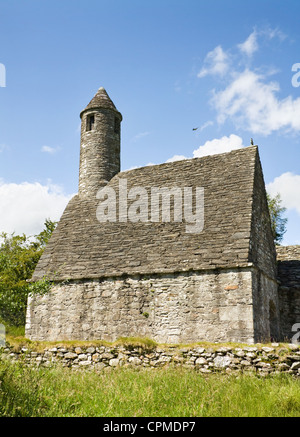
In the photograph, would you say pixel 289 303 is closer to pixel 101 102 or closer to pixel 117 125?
pixel 117 125

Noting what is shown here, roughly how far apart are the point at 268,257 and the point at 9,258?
13.8m

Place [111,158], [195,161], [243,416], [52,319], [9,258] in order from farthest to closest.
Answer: [9,258] < [111,158] < [195,161] < [52,319] < [243,416]

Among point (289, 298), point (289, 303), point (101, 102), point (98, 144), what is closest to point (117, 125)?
point (101, 102)

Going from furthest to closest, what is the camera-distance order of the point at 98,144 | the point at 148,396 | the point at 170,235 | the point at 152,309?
the point at 98,144 → the point at 170,235 → the point at 152,309 → the point at 148,396

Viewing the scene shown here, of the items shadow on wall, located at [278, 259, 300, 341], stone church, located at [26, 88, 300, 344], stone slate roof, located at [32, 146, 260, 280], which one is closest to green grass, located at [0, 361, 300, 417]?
stone church, located at [26, 88, 300, 344]

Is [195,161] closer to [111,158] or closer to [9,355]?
[111,158]

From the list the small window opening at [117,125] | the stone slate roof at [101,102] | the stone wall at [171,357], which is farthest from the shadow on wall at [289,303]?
the stone slate roof at [101,102]

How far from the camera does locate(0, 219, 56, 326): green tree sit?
1961cm

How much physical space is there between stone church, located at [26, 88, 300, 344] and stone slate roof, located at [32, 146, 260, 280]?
0.15 ft

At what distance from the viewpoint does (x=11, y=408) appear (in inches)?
236

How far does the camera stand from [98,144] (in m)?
19.7

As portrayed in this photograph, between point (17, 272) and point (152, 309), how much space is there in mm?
11141

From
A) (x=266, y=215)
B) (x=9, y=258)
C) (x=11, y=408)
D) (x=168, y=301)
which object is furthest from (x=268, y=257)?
(x=9, y=258)

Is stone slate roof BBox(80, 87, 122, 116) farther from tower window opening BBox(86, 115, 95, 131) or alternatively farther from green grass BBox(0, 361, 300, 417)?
green grass BBox(0, 361, 300, 417)
